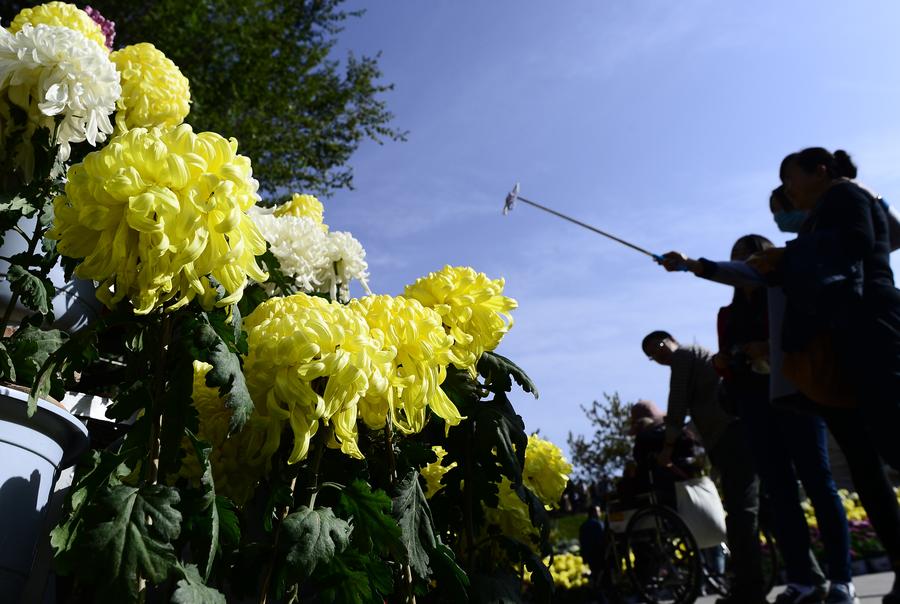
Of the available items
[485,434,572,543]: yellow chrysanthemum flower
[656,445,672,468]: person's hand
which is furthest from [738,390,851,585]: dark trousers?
[656,445,672,468]: person's hand

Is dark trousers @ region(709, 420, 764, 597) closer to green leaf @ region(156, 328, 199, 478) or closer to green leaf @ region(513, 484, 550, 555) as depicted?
green leaf @ region(513, 484, 550, 555)

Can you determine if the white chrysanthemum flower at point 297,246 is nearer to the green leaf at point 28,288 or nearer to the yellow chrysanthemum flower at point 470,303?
the yellow chrysanthemum flower at point 470,303

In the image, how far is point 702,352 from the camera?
17.1 feet

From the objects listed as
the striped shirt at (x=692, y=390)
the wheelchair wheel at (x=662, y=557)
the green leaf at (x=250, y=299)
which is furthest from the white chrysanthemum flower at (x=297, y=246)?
the wheelchair wheel at (x=662, y=557)

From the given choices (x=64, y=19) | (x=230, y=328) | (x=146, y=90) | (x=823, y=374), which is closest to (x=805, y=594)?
(x=823, y=374)

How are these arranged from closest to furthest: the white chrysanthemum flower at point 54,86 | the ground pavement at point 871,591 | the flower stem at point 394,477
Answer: the flower stem at point 394,477
the white chrysanthemum flower at point 54,86
the ground pavement at point 871,591

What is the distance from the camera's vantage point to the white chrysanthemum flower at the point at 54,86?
1.55 meters

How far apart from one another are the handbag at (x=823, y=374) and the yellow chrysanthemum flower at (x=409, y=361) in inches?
86.9

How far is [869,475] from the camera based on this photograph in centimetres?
284

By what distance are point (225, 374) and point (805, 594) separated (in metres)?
3.28

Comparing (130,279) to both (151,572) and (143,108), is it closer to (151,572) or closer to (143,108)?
(151,572)

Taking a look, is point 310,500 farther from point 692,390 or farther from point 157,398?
point 692,390

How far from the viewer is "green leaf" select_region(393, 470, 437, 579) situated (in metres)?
1.22

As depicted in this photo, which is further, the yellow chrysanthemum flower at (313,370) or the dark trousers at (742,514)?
the dark trousers at (742,514)
